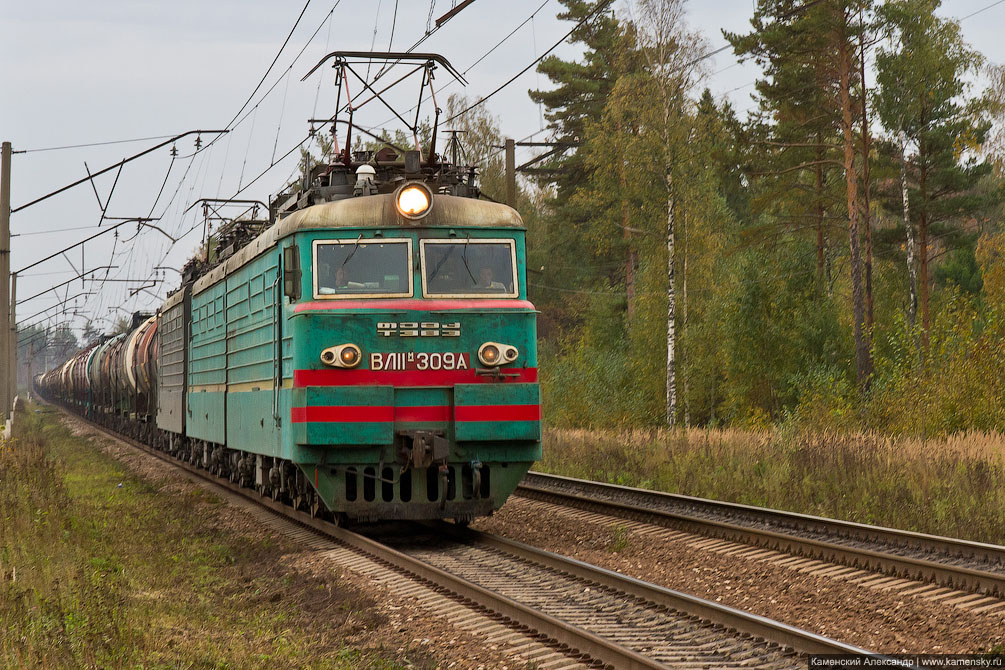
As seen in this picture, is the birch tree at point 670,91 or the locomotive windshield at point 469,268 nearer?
the locomotive windshield at point 469,268

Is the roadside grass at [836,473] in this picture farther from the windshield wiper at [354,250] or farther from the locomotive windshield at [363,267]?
the windshield wiper at [354,250]

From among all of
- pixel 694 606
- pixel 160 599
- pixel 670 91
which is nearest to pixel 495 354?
pixel 160 599

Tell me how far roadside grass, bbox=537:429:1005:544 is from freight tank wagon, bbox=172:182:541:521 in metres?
3.75

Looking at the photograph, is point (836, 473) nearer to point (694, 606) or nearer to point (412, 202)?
point (412, 202)

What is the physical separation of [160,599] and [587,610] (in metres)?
3.25

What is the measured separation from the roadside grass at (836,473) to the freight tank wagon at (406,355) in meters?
3.75

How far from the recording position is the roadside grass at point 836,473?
1078 cm

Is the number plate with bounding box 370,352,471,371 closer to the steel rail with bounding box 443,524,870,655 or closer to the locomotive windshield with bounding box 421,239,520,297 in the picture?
the locomotive windshield with bounding box 421,239,520,297

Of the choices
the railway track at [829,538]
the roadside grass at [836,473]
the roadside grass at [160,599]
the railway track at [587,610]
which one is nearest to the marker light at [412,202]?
the railway track at [587,610]

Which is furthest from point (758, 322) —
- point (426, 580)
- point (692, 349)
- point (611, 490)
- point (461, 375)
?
point (426, 580)

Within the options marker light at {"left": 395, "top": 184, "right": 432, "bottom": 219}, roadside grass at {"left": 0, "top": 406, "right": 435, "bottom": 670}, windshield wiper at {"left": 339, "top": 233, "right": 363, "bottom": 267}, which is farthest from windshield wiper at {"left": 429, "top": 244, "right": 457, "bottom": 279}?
roadside grass at {"left": 0, "top": 406, "right": 435, "bottom": 670}

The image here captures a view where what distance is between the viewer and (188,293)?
58.0ft

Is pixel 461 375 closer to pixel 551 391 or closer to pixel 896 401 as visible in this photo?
pixel 896 401

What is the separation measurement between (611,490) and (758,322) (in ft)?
44.2
